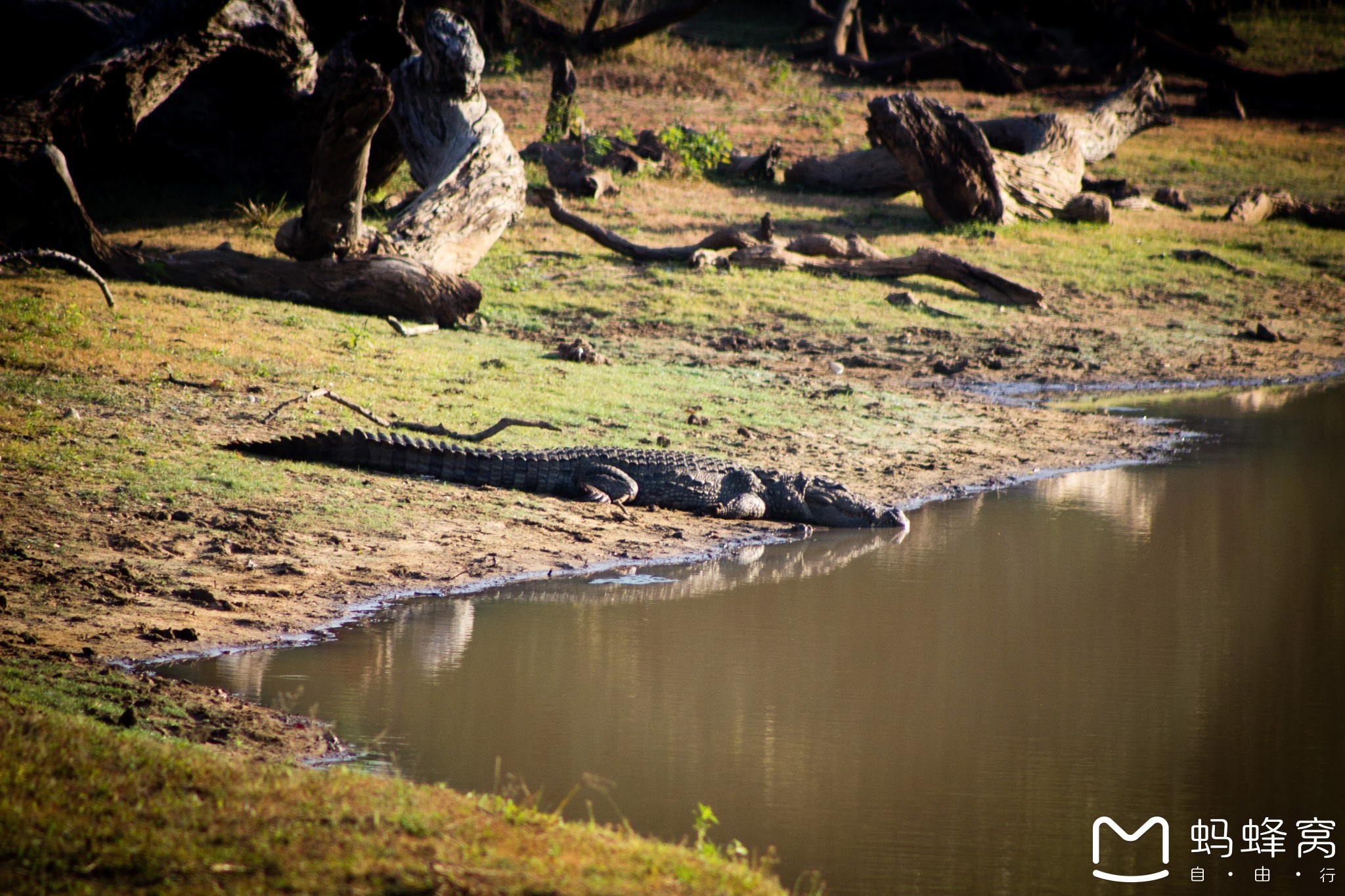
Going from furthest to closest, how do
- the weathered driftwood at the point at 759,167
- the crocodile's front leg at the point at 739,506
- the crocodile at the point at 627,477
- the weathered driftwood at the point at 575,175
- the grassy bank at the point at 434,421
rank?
the weathered driftwood at the point at 759,167, the weathered driftwood at the point at 575,175, the crocodile's front leg at the point at 739,506, the crocodile at the point at 627,477, the grassy bank at the point at 434,421

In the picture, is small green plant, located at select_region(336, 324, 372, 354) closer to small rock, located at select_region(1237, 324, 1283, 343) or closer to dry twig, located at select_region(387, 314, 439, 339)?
dry twig, located at select_region(387, 314, 439, 339)

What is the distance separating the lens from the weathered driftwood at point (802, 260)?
12648mm

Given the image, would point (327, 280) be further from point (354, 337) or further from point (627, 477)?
point (627, 477)

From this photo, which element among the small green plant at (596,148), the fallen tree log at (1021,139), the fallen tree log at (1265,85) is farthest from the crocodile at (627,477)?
the fallen tree log at (1265,85)

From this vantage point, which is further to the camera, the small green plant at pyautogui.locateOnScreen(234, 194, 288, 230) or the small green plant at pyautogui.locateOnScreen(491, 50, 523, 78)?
the small green plant at pyautogui.locateOnScreen(491, 50, 523, 78)

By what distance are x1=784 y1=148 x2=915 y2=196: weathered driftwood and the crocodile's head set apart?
33.5 feet

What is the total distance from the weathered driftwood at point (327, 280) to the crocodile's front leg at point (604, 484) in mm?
3465

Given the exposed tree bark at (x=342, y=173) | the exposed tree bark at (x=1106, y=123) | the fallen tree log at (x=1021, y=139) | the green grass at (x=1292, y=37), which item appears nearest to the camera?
the exposed tree bark at (x=342, y=173)

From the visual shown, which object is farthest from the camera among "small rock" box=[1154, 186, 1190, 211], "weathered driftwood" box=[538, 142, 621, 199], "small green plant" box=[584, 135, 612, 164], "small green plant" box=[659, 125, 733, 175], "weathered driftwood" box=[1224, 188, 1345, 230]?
"small rock" box=[1154, 186, 1190, 211]

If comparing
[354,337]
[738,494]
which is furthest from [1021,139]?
[738,494]

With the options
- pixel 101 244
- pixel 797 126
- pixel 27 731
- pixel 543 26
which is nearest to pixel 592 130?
pixel 797 126

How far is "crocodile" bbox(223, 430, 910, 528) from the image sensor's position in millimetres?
6699

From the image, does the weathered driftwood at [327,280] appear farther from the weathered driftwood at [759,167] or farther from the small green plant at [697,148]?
the weathered driftwood at [759,167]

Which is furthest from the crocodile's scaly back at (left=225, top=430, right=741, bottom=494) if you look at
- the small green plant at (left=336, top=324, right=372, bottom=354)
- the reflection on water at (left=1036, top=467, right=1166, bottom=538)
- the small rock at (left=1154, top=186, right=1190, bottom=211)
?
the small rock at (left=1154, top=186, right=1190, bottom=211)
